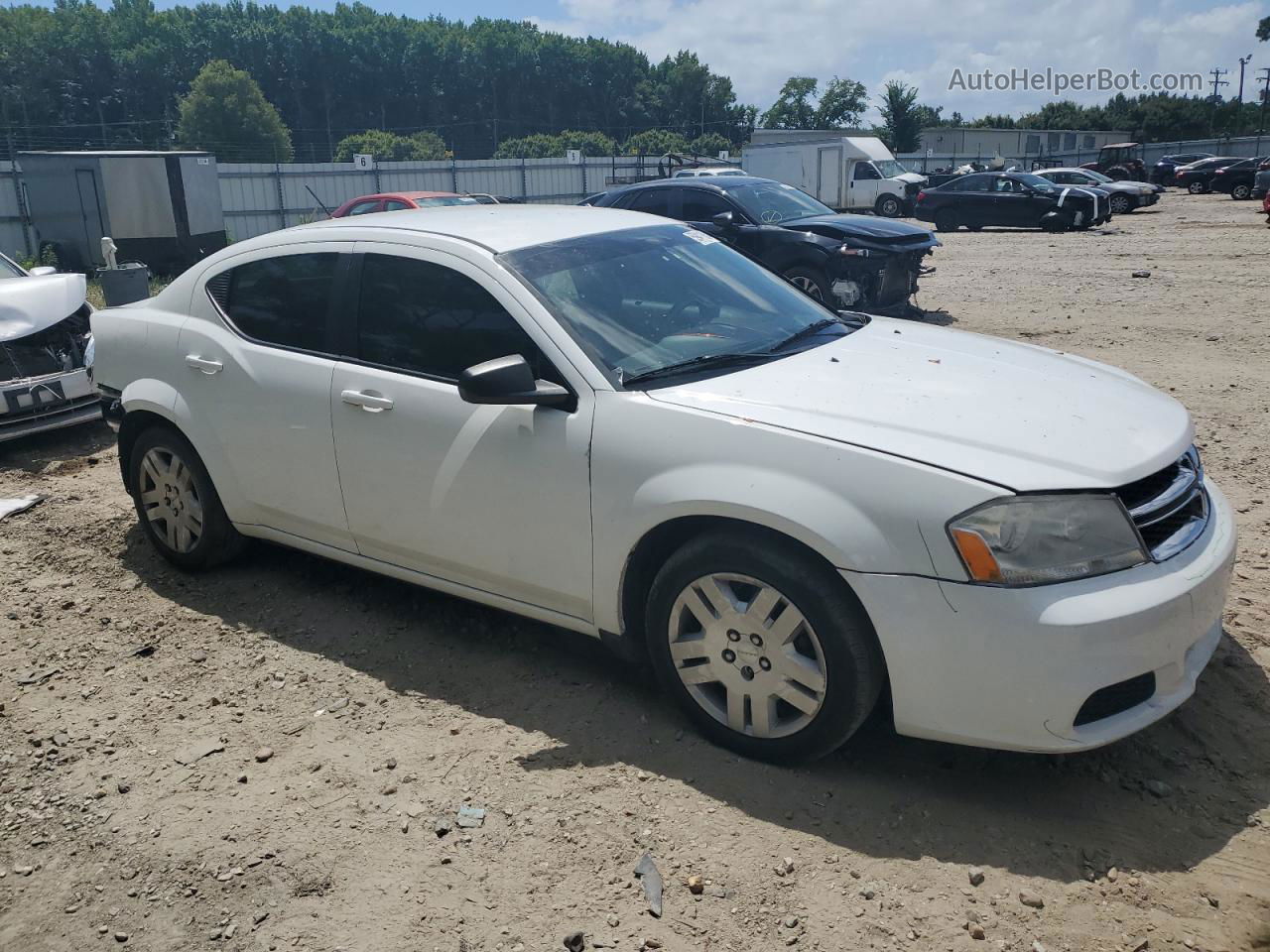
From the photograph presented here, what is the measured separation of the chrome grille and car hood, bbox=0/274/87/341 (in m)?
7.33

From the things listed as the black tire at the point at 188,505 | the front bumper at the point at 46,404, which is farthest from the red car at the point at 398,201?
the black tire at the point at 188,505

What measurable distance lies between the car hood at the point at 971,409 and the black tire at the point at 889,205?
32.5 m

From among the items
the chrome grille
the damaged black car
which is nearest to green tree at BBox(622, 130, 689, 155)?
the damaged black car

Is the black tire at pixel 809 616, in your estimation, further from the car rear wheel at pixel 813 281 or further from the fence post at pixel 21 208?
the fence post at pixel 21 208

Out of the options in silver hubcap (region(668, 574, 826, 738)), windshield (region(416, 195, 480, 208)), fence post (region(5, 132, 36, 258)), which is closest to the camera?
silver hubcap (region(668, 574, 826, 738))

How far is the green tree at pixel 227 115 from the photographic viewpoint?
8175cm

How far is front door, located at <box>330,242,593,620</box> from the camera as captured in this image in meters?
3.43

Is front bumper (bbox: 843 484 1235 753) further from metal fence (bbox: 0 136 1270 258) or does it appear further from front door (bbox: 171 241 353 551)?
metal fence (bbox: 0 136 1270 258)

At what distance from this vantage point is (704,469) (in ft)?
10.1

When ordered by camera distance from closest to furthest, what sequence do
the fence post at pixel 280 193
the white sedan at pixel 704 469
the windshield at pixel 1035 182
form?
1. the white sedan at pixel 704 469
2. the windshield at pixel 1035 182
3. the fence post at pixel 280 193

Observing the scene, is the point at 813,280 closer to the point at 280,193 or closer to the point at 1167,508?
the point at 1167,508

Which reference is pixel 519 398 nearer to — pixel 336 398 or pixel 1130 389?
pixel 336 398

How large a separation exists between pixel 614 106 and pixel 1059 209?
121 meters

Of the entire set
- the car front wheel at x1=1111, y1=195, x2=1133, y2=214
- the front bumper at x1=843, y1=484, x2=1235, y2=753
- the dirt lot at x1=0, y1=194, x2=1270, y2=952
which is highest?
the front bumper at x1=843, y1=484, x2=1235, y2=753
